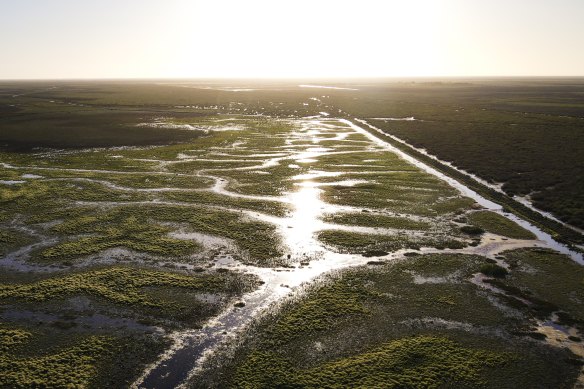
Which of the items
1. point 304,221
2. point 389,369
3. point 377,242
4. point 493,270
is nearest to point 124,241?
point 304,221

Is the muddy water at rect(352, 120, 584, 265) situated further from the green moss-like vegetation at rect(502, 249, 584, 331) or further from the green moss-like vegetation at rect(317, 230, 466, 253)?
the green moss-like vegetation at rect(317, 230, 466, 253)

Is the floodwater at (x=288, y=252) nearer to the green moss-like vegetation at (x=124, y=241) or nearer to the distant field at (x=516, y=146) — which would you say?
the green moss-like vegetation at (x=124, y=241)

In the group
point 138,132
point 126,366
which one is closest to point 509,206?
point 126,366

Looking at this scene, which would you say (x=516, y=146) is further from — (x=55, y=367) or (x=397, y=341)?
(x=55, y=367)

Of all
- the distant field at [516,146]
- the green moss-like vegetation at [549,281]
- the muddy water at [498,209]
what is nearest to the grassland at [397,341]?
the green moss-like vegetation at [549,281]

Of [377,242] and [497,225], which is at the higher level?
[497,225]

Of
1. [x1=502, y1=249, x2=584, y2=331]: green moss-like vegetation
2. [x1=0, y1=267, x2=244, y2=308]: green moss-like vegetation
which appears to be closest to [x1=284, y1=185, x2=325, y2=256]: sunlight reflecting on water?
[x1=0, y1=267, x2=244, y2=308]: green moss-like vegetation

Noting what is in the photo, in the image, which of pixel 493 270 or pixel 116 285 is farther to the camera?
pixel 493 270
